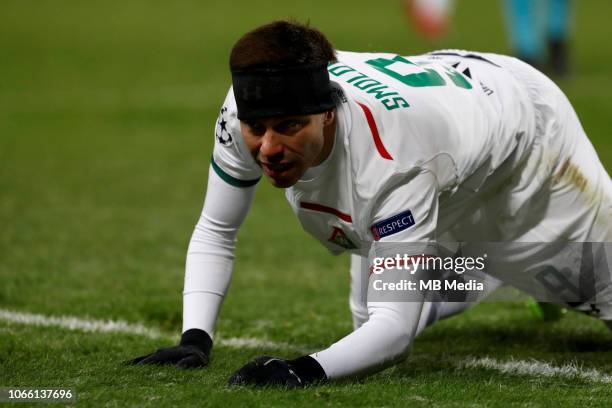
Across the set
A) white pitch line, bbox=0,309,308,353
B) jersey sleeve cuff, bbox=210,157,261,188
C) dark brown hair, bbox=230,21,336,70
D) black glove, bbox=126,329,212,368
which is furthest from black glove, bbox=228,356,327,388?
white pitch line, bbox=0,309,308,353

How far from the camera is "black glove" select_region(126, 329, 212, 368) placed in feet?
14.0

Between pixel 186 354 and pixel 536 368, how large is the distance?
139cm

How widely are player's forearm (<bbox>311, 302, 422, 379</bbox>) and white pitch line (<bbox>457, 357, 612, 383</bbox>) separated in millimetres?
853

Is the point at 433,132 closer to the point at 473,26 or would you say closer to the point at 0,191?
the point at 0,191

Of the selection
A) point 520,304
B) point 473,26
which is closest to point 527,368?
point 520,304

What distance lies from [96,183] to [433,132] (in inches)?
249

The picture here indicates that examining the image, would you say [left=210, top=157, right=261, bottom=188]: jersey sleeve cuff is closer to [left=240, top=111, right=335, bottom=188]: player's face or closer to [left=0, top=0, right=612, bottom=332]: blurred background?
[left=240, top=111, right=335, bottom=188]: player's face

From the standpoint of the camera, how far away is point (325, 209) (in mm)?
4223

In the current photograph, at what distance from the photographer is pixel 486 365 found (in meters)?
4.72

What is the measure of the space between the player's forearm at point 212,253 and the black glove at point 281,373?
2.17 feet

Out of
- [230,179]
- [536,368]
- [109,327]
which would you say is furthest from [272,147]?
[109,327]

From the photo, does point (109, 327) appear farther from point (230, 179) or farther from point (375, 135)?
point (375, 135)

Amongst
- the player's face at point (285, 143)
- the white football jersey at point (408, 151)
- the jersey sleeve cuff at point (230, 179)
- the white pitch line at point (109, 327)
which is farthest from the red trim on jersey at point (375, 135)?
the white pitch line at point (109, 327)

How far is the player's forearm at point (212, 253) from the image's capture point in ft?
14.7
